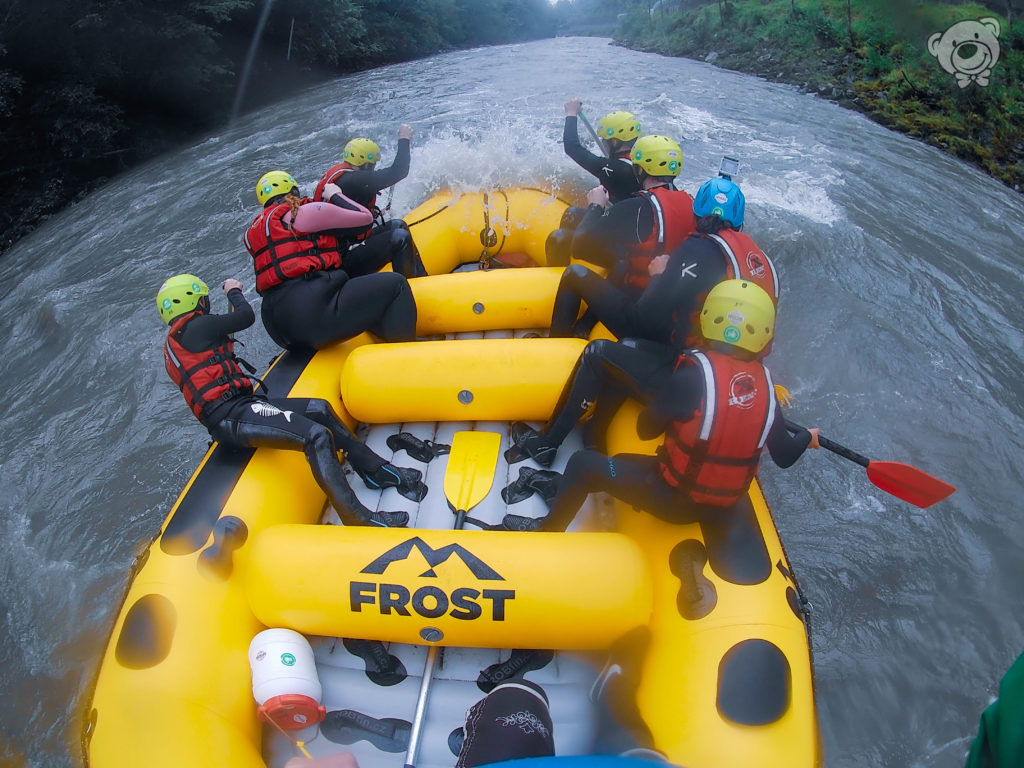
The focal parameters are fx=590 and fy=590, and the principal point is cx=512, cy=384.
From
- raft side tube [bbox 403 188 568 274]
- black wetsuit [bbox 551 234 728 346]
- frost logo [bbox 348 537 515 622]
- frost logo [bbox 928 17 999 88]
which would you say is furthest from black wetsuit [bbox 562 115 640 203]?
frost logo [bbox 928 17 999 88]

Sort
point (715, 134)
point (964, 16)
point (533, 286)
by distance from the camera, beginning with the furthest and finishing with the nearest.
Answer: point (964, 16), point (715, 134), point (533, 286)

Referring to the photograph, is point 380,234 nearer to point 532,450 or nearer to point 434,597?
point 532,450

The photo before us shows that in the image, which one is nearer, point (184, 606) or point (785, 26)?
point (184, 606)

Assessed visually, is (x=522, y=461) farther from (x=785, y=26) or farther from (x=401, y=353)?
(x=785, y=26)

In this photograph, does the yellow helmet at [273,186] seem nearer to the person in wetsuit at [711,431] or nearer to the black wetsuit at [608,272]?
the black wetsuit at [608,272]

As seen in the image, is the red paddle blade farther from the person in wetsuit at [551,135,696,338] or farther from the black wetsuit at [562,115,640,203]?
the black wetsuit at [562,115,640,203]

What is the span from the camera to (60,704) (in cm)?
260

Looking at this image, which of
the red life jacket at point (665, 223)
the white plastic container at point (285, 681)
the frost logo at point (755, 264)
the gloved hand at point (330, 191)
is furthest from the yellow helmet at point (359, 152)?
the white plastic container at point (285, 681)

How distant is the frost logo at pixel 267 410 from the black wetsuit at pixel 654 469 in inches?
46.6

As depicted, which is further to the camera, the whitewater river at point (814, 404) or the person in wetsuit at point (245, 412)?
the whitewater river at point (814, 404)

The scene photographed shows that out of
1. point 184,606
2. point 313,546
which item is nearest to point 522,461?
point 313,546

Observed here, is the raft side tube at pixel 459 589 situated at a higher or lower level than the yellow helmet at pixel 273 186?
lower

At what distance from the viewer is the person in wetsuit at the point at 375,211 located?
12.3 feet

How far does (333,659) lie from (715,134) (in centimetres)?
939
